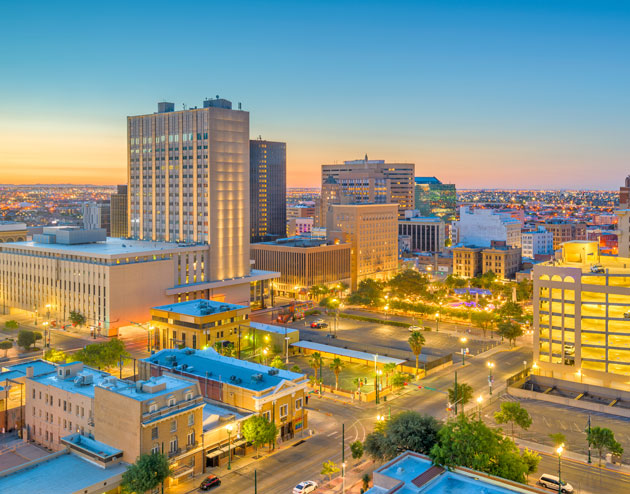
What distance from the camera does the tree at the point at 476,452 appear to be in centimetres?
4922

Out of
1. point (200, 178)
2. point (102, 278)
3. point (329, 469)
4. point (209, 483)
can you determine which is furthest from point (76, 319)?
point (329, 469)

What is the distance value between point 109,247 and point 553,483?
112 m

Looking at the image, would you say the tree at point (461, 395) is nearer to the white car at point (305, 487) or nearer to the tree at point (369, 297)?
the white car at point (305, 487)

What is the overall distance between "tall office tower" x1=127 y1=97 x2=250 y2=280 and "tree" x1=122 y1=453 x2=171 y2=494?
96.3 m

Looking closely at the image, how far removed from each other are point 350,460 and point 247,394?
13.9 metres

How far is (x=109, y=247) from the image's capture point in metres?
140

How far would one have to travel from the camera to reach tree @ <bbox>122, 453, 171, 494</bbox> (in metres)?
52.1

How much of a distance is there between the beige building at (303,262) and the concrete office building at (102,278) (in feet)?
52.0

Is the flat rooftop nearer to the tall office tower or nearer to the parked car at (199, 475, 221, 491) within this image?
the tall office tower

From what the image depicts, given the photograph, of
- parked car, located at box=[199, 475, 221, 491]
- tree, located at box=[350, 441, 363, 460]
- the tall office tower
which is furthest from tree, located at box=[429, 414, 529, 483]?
the tall office tower

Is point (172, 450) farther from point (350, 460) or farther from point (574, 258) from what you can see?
point (574, 258)

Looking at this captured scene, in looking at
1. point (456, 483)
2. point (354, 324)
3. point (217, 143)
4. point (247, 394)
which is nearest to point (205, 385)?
point (247, 394)

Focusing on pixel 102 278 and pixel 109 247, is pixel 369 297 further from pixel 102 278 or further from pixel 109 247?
pixel 102 278

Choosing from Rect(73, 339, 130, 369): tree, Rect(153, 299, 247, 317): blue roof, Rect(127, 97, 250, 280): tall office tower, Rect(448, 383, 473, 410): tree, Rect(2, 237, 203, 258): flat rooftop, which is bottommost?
Rect(448, 383, 473, 410): tree
